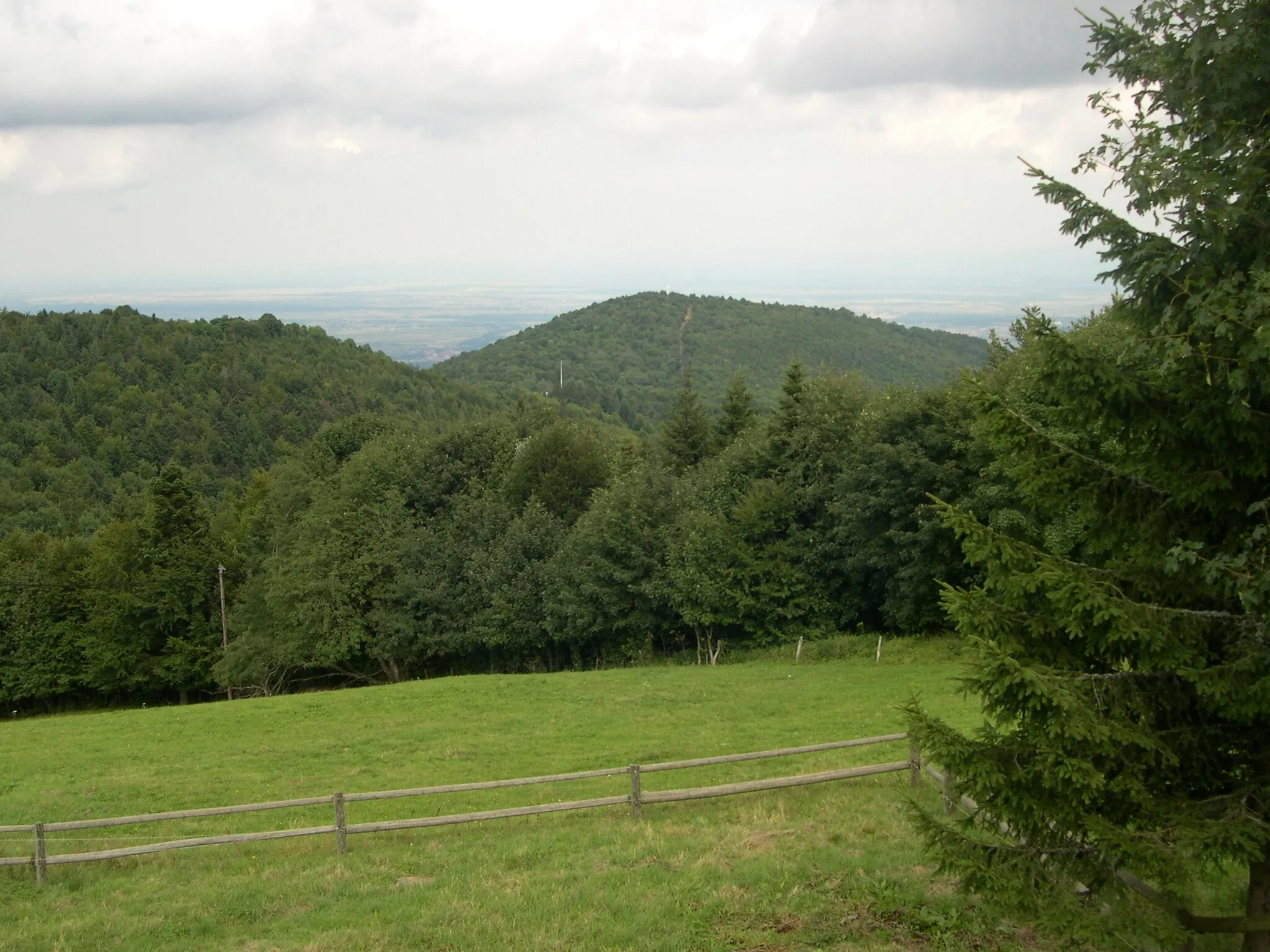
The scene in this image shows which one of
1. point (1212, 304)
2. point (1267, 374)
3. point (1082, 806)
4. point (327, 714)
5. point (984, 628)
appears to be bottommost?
point (327, 714)

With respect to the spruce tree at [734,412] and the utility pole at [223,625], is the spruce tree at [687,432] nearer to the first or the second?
the spruce tree at [734,412]

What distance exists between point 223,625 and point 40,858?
4114 centimetres

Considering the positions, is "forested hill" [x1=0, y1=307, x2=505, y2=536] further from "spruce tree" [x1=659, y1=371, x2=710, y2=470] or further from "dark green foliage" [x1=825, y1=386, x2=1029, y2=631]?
"dark green foliage" [x1=825, y1=386, x2=1029, y2=631]

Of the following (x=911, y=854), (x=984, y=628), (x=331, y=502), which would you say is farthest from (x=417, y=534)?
(x=984, y=628)

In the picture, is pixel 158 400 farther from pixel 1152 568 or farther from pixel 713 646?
pixel 1152 568

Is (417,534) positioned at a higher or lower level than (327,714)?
higher

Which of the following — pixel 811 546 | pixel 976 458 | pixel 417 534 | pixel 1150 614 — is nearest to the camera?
pixel 1150 614

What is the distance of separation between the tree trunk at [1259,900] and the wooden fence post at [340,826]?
1064cm

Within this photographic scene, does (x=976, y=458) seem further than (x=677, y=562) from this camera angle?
No

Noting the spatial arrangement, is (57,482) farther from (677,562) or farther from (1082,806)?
(1082,806)

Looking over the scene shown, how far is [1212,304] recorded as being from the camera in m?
6.42

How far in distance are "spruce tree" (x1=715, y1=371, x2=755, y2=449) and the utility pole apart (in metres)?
28.4

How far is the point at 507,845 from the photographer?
13.2 metres

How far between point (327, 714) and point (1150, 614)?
80.1ft
